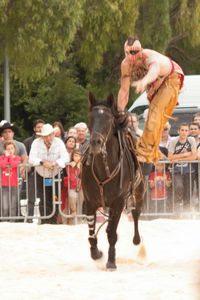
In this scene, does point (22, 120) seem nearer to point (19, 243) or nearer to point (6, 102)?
point (6, 102)

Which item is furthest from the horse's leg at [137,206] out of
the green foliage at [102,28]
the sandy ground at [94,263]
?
the green foliage at [102,28]

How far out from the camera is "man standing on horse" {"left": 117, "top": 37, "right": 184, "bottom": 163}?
1314 centimetres

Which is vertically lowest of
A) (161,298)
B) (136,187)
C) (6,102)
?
(161,298)

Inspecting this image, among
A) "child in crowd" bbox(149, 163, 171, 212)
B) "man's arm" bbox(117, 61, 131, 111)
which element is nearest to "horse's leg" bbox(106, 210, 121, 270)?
"man's arm" bbox(117, 61, 131, 111)

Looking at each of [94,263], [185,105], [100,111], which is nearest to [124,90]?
[100,111]

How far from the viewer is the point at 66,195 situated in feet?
56.9

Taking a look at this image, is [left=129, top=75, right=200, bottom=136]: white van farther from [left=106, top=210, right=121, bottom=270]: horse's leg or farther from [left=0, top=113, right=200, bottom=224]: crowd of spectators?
[left=106, top=210, right=121, bottom=270]: horse's leg

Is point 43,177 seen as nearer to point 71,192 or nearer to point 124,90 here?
point 71,192

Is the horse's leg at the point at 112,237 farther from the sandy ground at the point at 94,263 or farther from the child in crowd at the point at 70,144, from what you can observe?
the child in crowd at the point at 70,144

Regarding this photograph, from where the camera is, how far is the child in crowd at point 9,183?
1708cm

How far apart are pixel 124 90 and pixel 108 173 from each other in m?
1.09

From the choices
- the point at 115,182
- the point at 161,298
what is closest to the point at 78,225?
the point at 115,182

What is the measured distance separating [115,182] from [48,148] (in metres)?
4.59

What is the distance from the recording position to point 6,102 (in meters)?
26.2
